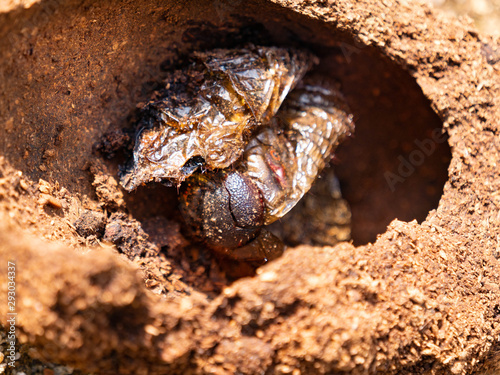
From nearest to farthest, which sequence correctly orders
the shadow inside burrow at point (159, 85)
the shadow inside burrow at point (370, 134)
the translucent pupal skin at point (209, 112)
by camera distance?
the shadow inside burrow at point (159, 85) → the translucent pupal skin at point (209, 112) → the shadow inside burrow at point (370, 134)

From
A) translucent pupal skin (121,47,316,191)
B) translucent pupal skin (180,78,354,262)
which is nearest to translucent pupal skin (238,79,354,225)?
translucent pupal skin (180,78,354,262)

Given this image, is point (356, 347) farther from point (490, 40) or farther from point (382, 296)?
point (490, 40)

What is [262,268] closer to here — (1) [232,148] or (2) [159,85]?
(1) [232,148]

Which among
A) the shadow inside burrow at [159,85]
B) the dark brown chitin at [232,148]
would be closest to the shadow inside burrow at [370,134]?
the shadow inside burrow at [159,85]

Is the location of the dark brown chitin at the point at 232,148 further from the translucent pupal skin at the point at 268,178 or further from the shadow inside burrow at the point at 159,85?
the shadow inside burrow at the point at 159,85

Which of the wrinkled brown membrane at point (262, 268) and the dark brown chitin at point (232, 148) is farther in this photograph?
the dark brown chitin at point (232, 148)

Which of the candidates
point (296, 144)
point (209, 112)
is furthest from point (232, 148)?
point (296, 144)
